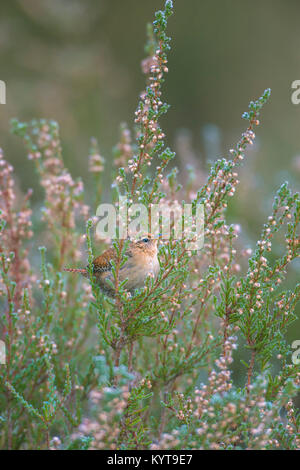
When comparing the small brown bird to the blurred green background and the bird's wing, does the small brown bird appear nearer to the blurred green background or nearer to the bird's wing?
the bird's wing

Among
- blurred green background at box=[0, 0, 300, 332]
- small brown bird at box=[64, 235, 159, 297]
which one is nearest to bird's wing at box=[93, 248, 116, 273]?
small brown bird at box=[64, 235, 159, 297]

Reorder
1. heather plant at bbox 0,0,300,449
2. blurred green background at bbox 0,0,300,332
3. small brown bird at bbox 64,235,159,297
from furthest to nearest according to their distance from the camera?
blurred green background at bbox 0,0,300,332 < small brown bird at bbox 64,235,159,297 < heather plant at bbox 0,0,300,449

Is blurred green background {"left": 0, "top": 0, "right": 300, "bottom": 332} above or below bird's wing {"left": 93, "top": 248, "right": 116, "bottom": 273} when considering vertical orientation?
above

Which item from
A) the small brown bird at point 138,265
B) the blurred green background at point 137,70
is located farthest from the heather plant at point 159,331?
the blurred green background at point 137,70

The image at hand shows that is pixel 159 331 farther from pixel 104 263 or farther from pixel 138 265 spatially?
pixel 104 263

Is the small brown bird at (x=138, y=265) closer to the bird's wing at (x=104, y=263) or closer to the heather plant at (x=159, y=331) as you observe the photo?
the bird's wing at (x=104, y=263)

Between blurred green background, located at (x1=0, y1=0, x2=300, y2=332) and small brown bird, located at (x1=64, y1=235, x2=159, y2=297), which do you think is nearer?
small brown bird, located at (x1=64, y1=235, x2=159, y2=297)

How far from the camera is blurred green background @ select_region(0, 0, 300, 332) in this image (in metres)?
6.34

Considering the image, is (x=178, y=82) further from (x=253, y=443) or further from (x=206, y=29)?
(x=253, y=443)

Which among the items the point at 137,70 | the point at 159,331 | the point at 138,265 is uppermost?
the point at 137,70

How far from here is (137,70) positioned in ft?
26.3

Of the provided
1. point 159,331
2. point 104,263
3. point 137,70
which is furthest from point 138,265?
point 137,70
